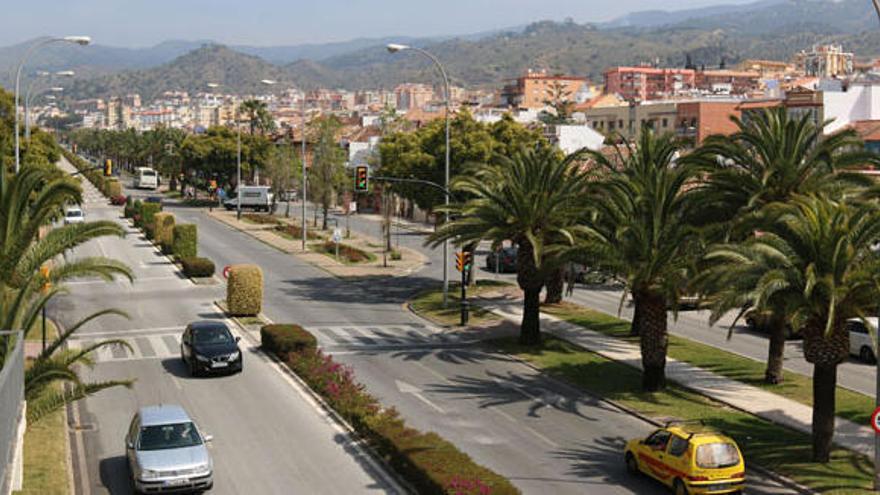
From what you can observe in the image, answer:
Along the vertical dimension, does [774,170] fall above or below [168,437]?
above

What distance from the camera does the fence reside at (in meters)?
14.1

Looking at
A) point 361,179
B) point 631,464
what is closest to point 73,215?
point 361,179

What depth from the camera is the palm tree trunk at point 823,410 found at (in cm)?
2377

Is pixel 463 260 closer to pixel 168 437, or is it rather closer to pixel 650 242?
pixel 650 242

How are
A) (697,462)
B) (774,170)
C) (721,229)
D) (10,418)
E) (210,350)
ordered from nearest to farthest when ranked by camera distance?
(10,418), (697,462), (721,229), (774,170), (210,350)

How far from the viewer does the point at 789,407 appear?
29391 mm

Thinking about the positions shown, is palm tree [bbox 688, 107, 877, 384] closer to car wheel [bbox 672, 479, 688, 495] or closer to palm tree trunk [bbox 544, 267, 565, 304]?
car wheel [bbox 672, 479, 688, 495]

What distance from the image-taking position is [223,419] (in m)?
28.2

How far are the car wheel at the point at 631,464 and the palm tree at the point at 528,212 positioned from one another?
45.6 feet

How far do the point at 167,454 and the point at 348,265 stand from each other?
4156cm

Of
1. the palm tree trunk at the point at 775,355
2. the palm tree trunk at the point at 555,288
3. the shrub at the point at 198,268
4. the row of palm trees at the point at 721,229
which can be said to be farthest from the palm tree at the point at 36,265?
the shrub at the point at 198,268

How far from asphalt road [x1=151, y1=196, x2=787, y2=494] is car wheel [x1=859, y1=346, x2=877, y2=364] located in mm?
11468

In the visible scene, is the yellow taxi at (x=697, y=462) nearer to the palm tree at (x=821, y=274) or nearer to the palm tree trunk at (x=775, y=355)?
the palm tree at (x=821, y=274)

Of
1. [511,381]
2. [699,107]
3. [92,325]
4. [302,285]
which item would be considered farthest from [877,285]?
[699,107]
